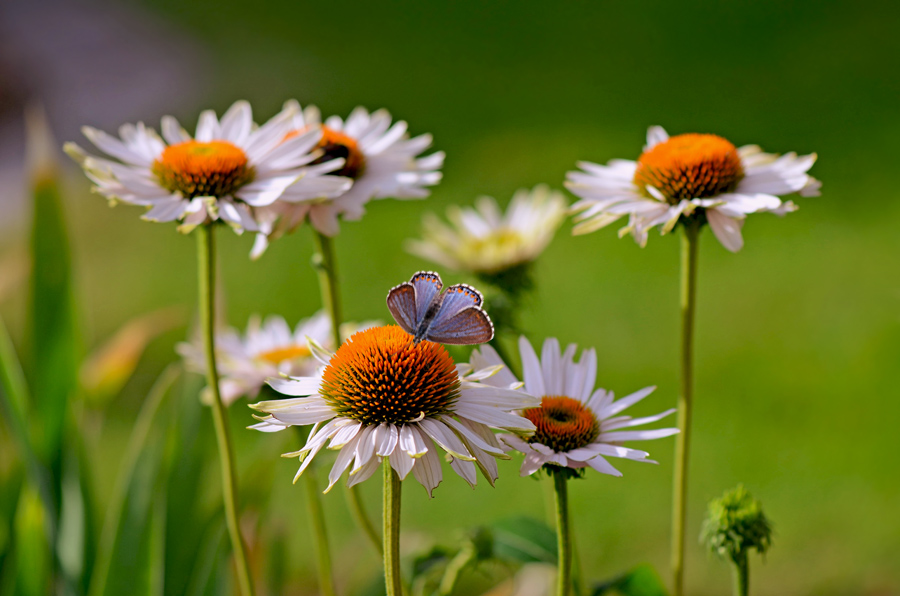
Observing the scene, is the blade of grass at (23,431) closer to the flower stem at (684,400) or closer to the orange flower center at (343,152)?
the orange flower center at (343,152)

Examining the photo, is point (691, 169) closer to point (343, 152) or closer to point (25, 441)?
point (343, 152)

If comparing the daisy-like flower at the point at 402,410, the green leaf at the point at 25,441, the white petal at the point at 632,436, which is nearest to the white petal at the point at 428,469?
the daisy-like flower at the point at 402,410

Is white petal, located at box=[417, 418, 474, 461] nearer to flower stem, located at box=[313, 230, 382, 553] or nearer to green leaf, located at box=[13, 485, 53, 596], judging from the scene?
flower stem, located at box=[313, 230, 382, 553]

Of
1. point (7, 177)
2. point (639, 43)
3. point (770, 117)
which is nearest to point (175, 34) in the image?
point (7, 177)

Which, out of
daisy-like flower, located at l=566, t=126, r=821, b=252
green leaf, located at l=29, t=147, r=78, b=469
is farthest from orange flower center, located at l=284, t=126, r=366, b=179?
green leaf, located at l=29, t=147, r=78, b=469

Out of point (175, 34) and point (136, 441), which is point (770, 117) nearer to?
point (136, 441)
